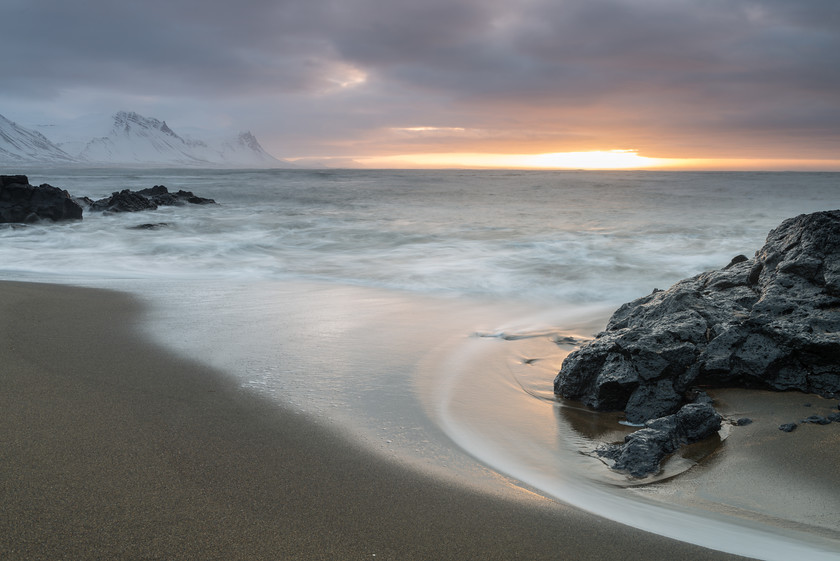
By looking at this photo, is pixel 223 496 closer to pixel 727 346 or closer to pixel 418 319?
pixel 727 346

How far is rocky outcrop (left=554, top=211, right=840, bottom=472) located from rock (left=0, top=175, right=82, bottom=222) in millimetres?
17729

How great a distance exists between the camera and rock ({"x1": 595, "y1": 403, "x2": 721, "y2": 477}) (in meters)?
2.72

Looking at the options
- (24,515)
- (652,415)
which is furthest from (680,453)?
(24,515)

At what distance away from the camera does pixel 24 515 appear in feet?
6.44

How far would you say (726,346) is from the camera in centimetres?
366

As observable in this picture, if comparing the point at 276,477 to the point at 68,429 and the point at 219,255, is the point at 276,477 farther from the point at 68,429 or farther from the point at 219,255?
the point at 219,255

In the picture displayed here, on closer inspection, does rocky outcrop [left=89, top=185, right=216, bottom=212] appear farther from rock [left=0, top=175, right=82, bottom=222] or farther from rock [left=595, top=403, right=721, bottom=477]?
rock [left=595, top=403, right=721, bottom=477]

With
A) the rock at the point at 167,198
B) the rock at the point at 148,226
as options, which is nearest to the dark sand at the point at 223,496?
the rock at the point at 148,226

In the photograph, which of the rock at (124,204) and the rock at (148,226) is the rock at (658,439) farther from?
the rock at (124,204)

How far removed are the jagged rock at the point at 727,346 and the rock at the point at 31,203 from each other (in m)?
17.7

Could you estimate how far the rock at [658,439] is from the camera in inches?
107

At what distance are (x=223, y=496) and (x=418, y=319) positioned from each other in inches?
154

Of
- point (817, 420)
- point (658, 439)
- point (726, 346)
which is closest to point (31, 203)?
point (726, 346)

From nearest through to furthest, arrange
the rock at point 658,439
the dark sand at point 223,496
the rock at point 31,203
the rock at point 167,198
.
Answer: the dark sand at point 223,496 → the rock at point 658,439 → the rock at point 31,203 → the rock at point 167,198
